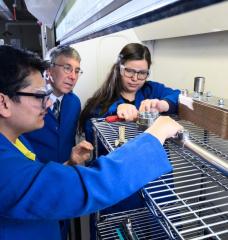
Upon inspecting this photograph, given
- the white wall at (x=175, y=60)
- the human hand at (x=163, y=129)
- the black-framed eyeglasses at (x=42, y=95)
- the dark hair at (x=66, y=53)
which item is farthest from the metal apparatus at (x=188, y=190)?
the dark hair at (x=66, y=53)

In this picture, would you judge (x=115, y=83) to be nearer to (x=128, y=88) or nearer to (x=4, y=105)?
(x=128, y=88)

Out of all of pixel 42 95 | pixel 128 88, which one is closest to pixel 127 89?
pixel 128 88

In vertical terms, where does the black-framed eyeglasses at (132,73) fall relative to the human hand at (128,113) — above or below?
above

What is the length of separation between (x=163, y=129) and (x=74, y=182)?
242 millimetres

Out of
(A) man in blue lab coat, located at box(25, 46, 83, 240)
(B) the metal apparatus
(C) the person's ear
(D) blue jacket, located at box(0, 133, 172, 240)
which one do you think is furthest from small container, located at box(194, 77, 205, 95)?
(A) man in blue lab coat, located at box(25, 46, 83, 240)

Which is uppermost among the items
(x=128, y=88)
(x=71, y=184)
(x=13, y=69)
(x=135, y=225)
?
(x=13, y=69)

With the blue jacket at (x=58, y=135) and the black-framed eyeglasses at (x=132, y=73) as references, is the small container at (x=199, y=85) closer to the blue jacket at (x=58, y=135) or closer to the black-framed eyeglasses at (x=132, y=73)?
the black-framed eyeglasses at (x=132, y=73)

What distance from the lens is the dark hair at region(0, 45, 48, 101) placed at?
0.67m

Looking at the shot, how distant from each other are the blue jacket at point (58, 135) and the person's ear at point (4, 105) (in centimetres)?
60

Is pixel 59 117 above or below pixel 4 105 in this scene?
below

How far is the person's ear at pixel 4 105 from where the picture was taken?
0.66 meters

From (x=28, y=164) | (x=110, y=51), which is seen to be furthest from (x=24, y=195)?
(x=110, y=51)

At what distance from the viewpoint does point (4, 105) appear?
67cm

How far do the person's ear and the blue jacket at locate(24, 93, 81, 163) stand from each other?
601 millimetres
